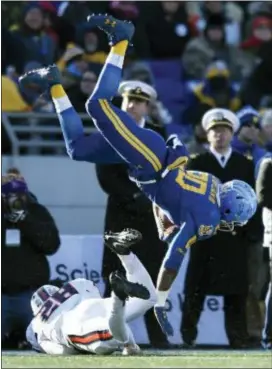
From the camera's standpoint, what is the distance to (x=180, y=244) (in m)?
12.4

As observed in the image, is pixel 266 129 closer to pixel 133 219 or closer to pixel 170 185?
pixel 133 219

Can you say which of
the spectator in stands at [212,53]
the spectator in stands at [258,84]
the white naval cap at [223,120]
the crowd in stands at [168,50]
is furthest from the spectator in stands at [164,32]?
the white naval cap at [223,120]

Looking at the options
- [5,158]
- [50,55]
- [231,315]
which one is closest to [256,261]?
[231,315]

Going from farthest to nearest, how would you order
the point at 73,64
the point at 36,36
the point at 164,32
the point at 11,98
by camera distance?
the point at 164,32 → the point at 36,36 → the point at 73,64 → the point at 11,98

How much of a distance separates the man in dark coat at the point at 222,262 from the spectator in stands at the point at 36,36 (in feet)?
14.1

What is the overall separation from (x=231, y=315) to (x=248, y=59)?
6.38 meters

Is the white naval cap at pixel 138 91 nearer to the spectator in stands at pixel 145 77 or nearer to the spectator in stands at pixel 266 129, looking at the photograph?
the spectator in stands at pixel 266 129

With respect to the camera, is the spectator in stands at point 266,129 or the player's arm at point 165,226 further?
the spectator in stands at point 266,129

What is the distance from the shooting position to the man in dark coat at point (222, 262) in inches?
573

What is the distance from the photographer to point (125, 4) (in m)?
19.4

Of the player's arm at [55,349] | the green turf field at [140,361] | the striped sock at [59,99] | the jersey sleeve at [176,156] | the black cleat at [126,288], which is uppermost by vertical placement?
the striped sock at [59,99]

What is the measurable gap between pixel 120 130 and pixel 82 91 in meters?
4.45

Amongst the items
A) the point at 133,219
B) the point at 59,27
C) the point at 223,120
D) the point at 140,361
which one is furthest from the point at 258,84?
the point at 140,361

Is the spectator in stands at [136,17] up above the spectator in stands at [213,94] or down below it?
above
